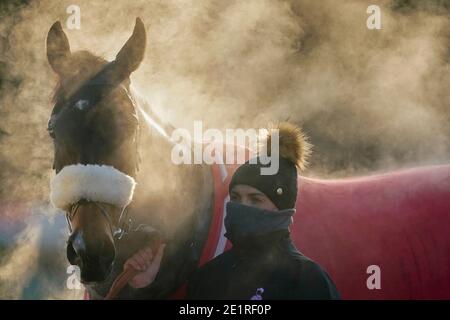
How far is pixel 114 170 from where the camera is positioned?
2.27 m

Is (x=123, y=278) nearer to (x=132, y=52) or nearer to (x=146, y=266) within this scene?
(x=146, y=266)

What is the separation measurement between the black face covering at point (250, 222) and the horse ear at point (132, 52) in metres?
→ 0.75

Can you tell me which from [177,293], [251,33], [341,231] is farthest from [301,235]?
[251,33]

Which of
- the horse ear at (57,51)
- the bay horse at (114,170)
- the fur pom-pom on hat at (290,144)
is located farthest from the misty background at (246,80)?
the horse ear at (57,51)

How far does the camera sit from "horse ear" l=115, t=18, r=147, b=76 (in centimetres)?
248

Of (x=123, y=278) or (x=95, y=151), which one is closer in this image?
(x=95, y=151)

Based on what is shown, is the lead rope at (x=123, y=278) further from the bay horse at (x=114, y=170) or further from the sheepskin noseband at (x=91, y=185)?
the sheepskin noseband at (x=91, y=185)

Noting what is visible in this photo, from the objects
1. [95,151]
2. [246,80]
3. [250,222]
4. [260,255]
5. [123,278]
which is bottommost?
[123,278]

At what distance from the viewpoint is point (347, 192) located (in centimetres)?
323

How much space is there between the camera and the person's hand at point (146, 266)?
266 cm

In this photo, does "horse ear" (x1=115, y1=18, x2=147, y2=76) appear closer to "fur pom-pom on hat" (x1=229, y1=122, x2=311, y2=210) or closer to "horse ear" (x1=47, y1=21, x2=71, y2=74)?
"horse ear" (x1=47, y1=21, x2=71, y2=74)

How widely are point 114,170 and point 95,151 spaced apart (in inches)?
3.7

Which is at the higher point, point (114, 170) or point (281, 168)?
point (281, 168)

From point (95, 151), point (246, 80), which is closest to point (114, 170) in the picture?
point (95, 151)
